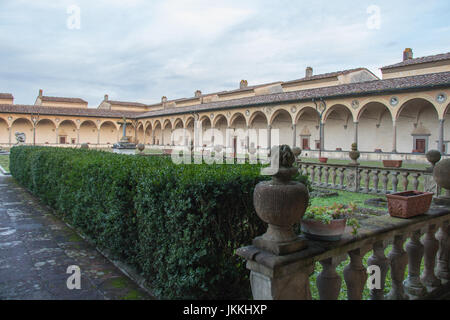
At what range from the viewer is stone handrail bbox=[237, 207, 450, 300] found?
167 centimetres

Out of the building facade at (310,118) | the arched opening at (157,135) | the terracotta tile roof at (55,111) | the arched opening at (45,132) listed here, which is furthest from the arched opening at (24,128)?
the arched opening at (157,135)

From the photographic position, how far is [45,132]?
39.8 m

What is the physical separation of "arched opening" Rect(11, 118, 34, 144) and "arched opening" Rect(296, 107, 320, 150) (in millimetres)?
33227

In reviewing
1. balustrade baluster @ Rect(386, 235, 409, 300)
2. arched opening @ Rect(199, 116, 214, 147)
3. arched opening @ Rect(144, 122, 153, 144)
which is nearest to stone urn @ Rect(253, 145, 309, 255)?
balustrade baluster @ Rect(386, 235, 409, 300)

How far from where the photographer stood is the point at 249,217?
278cm

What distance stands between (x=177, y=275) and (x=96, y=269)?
1489 millimetres

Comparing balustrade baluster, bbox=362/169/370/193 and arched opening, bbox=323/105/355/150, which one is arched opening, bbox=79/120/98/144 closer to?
arched opening, bbox=323/105/355/150

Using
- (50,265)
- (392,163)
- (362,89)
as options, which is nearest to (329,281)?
(50,265)

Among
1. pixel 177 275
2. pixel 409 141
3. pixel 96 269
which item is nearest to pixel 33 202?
pixel 96 269

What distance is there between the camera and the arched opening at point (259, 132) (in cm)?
2953

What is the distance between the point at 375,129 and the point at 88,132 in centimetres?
3636

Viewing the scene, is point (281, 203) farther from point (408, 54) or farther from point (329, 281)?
point (408, 54)

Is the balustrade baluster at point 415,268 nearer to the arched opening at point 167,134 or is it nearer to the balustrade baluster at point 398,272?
the balustrade baluster at point 398,272

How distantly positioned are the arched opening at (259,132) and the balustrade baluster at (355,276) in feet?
88.9
